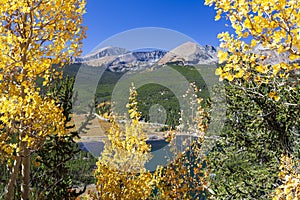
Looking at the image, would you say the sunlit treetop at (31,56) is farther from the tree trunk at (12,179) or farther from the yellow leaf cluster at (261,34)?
the yellow leaf cluster at (261,34)

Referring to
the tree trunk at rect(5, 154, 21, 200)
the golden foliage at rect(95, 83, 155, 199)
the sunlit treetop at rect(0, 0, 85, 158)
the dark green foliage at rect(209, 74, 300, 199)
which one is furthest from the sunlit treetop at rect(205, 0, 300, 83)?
the dark green foliage at rect(209, 74, 300, 199)

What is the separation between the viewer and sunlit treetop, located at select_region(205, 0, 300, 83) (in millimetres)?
2338

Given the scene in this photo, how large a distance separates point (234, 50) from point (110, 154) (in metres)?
5.42

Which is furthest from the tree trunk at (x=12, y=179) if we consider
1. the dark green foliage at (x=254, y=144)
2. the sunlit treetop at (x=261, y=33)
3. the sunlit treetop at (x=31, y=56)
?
the dark green foliage at (x=254, y=144)

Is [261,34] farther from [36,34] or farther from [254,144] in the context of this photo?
[254,144]

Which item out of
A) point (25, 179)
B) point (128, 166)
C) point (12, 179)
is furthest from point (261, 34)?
point (128, 166)

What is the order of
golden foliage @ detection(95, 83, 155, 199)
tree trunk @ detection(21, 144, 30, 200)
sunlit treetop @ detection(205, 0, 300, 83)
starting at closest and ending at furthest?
sunlit treetop @ detection(205, 0, 300, 83)
tree trunk @ detection(21, 144, 30, 200)
golden foliage @ detection(95, 83, 155, 199)

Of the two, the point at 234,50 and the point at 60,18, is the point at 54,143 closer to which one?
the point at 60,18

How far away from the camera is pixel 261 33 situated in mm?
2439

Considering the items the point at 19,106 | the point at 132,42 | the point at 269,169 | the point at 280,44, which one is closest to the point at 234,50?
the point at 280,44

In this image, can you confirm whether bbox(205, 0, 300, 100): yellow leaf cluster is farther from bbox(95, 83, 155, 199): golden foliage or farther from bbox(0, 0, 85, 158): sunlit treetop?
bbox(95, 83, 155, 199): golden foliage

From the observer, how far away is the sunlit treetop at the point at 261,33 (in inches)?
92.0

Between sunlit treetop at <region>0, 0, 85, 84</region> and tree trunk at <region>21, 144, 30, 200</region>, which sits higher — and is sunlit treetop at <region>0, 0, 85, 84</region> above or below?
above

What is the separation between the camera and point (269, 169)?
9.49 m
